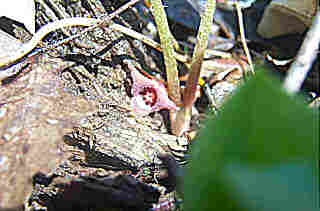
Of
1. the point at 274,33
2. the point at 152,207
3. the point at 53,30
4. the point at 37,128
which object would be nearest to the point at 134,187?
the point at 152,207

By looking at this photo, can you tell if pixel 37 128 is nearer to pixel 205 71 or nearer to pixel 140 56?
pixel 140 56

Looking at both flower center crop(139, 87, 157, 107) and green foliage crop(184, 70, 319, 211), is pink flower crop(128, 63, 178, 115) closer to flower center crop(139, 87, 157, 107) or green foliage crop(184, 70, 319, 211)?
flower center crop(139, 87, 157, 107)

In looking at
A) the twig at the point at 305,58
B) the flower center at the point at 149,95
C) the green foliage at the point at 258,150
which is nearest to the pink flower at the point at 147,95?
the flower center at the point at 149,95

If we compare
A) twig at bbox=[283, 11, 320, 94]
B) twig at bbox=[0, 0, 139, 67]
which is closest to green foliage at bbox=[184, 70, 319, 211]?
twig at bbox=[283, 11, 320, 94]

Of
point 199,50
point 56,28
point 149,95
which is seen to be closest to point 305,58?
point 199,50

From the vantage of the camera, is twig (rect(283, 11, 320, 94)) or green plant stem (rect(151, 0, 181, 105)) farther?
green plant stem (rect(151, 0, 181, 105))

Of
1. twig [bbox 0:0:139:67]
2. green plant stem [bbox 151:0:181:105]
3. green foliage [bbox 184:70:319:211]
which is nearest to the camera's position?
green foliage [bbox 184:70:319:211]
